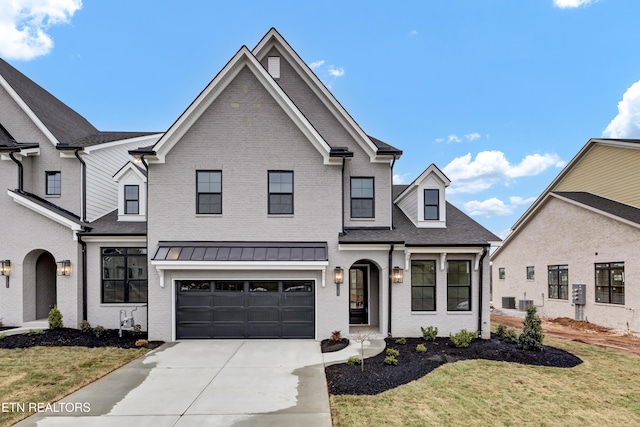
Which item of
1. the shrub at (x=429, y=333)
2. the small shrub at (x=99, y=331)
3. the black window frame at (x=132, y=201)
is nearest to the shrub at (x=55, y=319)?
the small shrub at (x=99, y=331)

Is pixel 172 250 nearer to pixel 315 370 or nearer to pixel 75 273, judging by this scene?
pixel 75 273

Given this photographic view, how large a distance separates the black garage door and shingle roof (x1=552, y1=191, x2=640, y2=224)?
14977 millimetres

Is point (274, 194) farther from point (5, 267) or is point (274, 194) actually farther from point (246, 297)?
point (5, 267)

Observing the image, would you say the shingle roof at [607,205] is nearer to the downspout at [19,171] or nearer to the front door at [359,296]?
the front door at [359,296]

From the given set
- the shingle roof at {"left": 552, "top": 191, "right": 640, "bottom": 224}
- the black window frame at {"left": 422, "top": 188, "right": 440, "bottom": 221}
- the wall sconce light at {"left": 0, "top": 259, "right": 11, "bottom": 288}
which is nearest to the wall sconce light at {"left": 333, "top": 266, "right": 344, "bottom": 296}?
the black window frame at {"left": 422, "top": 188, "right": 440, "bottom": 221}

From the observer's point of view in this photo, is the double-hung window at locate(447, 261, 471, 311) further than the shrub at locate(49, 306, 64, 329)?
Yes

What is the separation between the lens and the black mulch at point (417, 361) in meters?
8.67

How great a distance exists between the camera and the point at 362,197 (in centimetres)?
1478

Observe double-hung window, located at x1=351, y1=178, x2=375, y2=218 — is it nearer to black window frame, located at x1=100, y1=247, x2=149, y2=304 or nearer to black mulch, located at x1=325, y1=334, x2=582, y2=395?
black mulch, located at x1=325, y1=334, x2=582, y2=395

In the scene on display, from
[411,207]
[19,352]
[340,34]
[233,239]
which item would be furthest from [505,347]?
[340,34]

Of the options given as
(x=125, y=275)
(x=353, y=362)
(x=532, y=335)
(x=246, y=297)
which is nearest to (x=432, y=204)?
(x=532, y=335)

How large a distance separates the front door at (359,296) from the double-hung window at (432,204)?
3.39 meters

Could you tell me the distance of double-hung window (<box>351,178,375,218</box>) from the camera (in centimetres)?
1476

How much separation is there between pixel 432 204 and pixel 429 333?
200 inches
